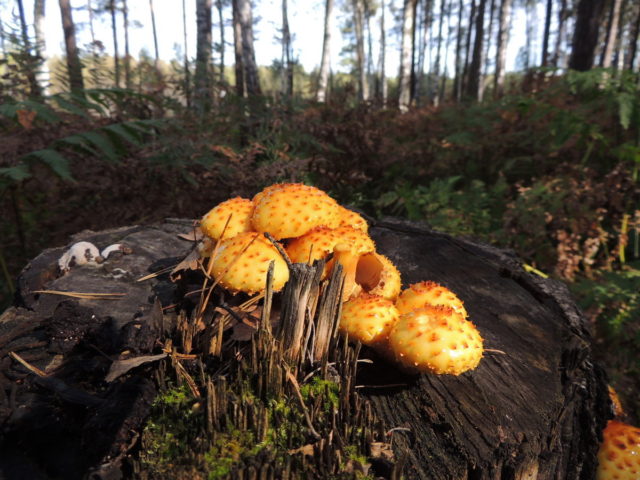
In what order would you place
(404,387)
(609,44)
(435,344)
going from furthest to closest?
(609,44), (404,387), (435,344)

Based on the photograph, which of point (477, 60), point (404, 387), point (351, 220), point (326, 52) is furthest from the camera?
point (326, 52)

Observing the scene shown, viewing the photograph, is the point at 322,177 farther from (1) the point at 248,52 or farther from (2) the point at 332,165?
(1) the point at 248,52

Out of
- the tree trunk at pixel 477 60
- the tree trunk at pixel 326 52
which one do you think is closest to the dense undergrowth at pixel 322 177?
the tree trunk at pixel 326 52

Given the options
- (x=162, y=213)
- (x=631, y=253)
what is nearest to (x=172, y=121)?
(x=162, y=213)

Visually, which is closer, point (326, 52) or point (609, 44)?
point (609, 44)

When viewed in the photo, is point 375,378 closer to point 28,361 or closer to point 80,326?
point 80,326

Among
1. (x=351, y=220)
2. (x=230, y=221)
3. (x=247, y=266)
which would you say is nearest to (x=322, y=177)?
(x=351, y=220)
